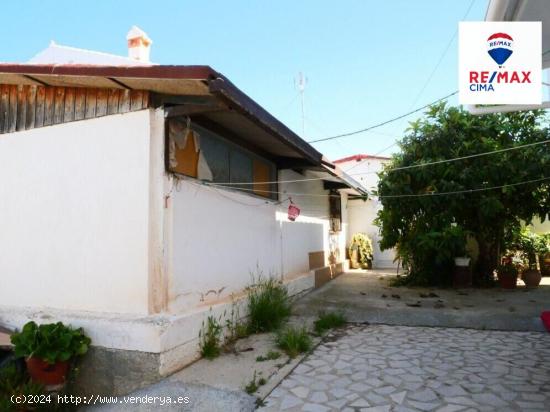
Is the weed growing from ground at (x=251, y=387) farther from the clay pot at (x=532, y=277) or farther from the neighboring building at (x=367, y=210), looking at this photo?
the neighboring building at (x=367, y=210)

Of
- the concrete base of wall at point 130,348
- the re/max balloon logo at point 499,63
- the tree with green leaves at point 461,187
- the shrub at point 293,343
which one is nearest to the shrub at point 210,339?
the concrete base of wall at point 130,348

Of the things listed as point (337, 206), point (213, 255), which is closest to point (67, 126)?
point (213, 255)

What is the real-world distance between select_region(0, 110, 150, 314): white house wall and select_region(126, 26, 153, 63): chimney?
23.3 feet

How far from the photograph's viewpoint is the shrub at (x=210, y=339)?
17.0ft

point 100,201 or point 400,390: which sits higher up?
point 100,201

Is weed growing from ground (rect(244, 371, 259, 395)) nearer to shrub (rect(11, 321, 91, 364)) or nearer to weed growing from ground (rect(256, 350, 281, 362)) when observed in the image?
weed growing from ground (rect(256, 350, 281, 362))

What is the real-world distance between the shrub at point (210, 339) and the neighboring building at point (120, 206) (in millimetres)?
125

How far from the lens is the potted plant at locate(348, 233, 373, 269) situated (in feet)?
51.1

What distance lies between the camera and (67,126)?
532 cm

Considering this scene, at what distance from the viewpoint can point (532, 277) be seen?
1045 cm

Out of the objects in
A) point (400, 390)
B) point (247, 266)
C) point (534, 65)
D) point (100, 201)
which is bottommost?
point (400, 390)

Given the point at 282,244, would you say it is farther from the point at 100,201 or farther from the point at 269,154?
the point at 100,201

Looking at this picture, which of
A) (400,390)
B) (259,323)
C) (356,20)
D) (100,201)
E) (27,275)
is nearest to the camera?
(400,390)

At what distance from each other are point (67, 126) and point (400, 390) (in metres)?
4.99
